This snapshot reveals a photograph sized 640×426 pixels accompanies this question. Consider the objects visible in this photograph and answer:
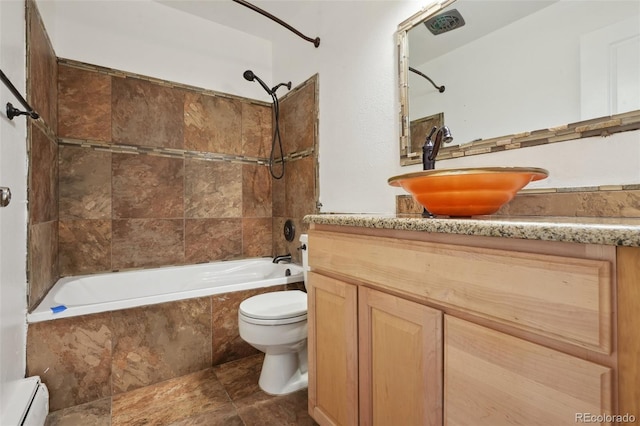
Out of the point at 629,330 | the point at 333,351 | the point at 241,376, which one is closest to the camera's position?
the point at 629,330

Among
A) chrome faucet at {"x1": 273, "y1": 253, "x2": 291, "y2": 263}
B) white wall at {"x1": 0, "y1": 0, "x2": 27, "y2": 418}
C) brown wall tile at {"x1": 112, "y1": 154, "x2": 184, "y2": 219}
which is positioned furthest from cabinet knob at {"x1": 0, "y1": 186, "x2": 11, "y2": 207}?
chrome faucet at {"x1": 273, "y1": 253, "x2": 291, "y2": 263}

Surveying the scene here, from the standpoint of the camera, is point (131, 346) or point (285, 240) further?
point (285, 240)

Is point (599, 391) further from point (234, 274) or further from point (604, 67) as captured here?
point (234, 274)

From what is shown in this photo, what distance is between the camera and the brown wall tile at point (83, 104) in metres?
1.96

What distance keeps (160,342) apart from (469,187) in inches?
69.2

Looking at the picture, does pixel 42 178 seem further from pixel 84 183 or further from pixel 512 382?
pixel 512 382

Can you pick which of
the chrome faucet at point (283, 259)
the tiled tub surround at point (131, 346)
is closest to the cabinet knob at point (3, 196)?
the tiled tub surround at point (131, 346)

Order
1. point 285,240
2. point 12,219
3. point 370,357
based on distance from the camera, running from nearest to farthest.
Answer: point 370,357 → point 12,219 → point 285,240

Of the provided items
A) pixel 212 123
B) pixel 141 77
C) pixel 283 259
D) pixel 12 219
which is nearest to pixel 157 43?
pixel 141 77

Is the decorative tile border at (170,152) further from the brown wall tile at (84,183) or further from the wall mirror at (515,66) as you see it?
the wall mirror at (515,66)

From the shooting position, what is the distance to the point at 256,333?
1.43 meters

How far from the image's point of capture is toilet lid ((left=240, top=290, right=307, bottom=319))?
144 centimetres

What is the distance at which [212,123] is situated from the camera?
2504 millimetres

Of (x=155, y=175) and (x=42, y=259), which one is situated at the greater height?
(x=155, y=175)
